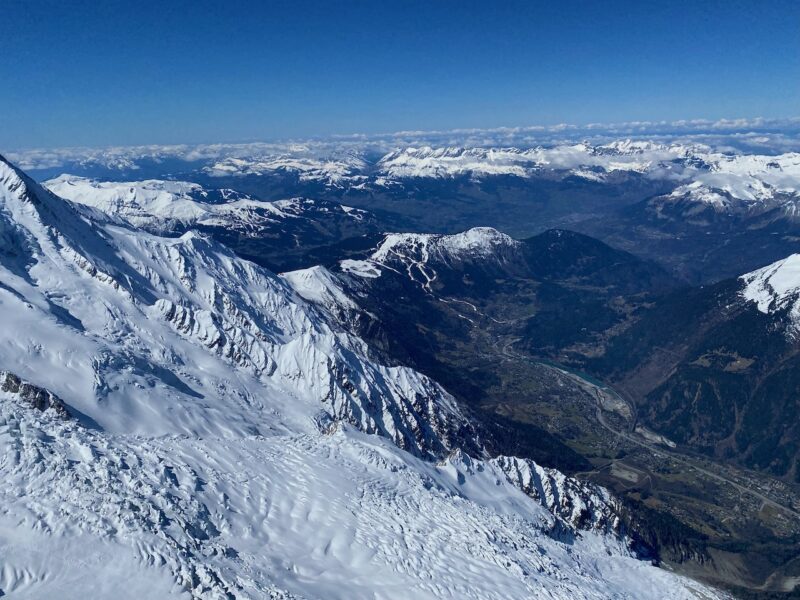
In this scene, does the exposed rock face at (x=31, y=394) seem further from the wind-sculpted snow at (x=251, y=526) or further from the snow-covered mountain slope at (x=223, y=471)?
the wind-sculpted snow at (x=251, y=526)

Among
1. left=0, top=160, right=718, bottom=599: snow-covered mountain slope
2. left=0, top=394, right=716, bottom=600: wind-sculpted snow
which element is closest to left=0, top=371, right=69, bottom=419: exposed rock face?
left=0, top=160, right=718, bottom=599: snow-covered mountain slope

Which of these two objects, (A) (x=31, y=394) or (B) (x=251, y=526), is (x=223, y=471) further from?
(A) (x=31, y=394)

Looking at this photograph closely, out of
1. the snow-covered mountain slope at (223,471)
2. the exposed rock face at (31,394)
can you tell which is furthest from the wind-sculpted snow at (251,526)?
the exposed rock face at (31,394)

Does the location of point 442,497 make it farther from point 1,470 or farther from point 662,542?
point 662,542

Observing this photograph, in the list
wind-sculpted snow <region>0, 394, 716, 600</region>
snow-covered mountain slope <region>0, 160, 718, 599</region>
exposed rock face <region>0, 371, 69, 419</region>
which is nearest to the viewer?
wind-sculpted snow <region>0, 394, 716, 600</region>

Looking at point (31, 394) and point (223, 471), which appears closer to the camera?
point (223, 471)

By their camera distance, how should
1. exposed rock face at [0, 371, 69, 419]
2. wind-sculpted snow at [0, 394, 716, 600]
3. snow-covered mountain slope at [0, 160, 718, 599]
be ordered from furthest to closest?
1. exposed rock face at [0, 371, 69, 419]
2. snow-covered mountain slope at [0, 160, 718, 599]
3. wind-sculpted snow at [0, 394, 716, 600]

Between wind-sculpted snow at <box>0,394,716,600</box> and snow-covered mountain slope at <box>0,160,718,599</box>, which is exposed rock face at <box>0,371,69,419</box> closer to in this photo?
snow-covered mountain slope at <box>0,160,718,599</box>

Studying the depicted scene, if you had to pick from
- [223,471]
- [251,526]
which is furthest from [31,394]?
[251,526]

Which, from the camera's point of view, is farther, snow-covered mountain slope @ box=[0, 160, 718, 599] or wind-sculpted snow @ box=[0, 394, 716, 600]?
snow-covered mountain slope @ box=[0, 160, 718, 599]
